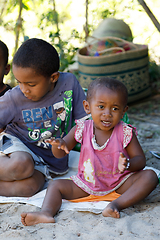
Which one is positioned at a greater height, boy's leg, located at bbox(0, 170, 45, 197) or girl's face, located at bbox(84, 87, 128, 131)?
girl's face, located at bbox(84, 87, 128, 131)

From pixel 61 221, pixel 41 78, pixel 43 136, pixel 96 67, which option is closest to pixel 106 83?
pixel 41 78

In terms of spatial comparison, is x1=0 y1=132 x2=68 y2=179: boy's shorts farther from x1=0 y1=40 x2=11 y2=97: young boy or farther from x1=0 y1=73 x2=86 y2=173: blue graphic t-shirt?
x1=0 y1=40 x2=11 y2=97: young boy

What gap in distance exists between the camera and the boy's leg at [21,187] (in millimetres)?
1917

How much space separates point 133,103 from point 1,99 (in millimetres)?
2813

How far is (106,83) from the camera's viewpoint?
1706mm

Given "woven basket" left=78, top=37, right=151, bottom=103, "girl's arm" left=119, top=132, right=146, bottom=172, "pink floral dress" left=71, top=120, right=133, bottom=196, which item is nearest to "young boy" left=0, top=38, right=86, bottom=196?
"pink floral dress" left=71, top=120, right=133, bottom=196

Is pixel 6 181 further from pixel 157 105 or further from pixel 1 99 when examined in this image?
pixel 157 105

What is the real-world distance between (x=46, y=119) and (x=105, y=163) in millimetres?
577

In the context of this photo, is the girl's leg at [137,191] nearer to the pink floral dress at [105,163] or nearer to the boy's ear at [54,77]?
the pink floral dress at [105,163]

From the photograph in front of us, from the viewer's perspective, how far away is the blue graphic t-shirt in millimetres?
2033

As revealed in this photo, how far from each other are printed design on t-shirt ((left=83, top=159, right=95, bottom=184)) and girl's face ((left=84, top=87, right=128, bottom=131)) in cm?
26

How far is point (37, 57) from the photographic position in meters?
1.91

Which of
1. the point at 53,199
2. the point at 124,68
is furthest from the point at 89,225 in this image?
the point at 124,68

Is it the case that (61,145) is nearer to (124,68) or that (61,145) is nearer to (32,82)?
(32,82)
